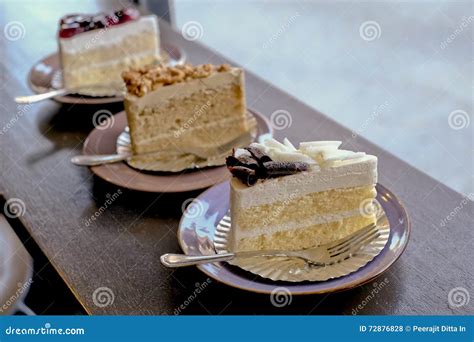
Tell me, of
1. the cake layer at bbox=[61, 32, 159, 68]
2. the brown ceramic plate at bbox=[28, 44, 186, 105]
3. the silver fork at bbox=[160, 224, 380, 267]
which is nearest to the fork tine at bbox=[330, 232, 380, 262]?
the silver fork at bbox=[160, 224, 380, 267]

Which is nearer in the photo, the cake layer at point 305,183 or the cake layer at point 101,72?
the cake layer at point 305,183

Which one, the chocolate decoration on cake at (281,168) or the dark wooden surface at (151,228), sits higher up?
the chocolate decoration on cake at (281,168)

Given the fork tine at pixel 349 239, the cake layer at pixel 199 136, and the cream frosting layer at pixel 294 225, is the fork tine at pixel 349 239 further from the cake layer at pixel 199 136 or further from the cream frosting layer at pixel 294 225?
the cake layer at pixel 199 136

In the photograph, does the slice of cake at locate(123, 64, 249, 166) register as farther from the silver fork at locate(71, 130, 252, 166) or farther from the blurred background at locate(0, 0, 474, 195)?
the blurred background at locate(0, 0, 474, 195)

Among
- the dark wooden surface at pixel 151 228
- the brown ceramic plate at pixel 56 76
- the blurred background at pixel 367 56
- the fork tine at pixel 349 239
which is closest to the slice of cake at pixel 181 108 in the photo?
the dark wooden surface at pixel 151 228

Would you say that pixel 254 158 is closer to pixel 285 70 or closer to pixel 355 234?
pixel 355 234

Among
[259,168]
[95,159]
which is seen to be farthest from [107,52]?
[259,168]
